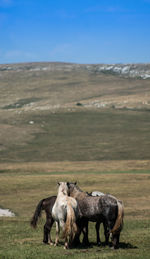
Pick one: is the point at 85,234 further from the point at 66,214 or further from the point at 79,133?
the point at 79,133

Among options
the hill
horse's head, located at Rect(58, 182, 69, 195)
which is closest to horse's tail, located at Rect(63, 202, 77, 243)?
horse's head, located at Rect(58, 182, 69, 195)

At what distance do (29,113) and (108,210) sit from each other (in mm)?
134984

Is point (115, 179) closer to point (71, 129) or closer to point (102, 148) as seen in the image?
point (102, 148)

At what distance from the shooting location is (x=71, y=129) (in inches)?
4951

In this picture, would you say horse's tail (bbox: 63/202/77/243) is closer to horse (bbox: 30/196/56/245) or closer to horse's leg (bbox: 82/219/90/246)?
horse's leg (bbox: 82/219/90/246)

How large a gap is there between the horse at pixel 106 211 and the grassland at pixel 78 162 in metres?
0.80

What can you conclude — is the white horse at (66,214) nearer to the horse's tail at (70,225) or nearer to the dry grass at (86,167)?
the horse's tail at (70,225)

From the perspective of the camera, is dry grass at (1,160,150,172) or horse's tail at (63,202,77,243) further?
dry grass at (1,160,150,172)

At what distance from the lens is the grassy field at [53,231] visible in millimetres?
15367

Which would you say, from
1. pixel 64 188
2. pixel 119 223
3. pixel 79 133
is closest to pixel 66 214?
pixel 64 188

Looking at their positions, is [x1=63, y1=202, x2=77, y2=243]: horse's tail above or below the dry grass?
above

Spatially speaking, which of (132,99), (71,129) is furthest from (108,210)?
(132,99)

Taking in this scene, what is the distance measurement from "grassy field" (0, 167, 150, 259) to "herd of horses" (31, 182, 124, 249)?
22.1 inches

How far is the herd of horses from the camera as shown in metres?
16.2
